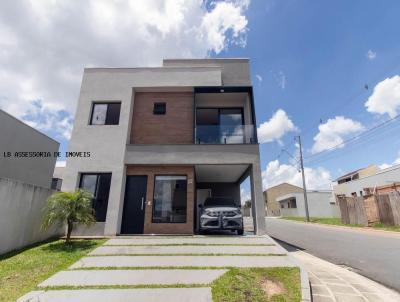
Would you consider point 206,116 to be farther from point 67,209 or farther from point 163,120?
point 67,209

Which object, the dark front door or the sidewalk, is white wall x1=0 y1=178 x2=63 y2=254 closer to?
the dark front door

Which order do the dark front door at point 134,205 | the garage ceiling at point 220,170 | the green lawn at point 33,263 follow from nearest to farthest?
the green lawn at point 33,263
the dark front door at point 134,205
the garage ceiling at point 220,170

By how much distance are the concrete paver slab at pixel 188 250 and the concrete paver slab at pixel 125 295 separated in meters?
2.35

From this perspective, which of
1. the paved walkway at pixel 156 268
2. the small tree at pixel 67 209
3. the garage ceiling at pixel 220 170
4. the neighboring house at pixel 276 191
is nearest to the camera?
the paved walkway at pixel 156 268

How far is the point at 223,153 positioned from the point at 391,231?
1174cm

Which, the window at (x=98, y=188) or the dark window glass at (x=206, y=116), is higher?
the dark window glass at (x=206, y=116)

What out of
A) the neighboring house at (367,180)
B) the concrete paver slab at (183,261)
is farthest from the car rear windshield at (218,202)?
the neighboring house at (367,180)

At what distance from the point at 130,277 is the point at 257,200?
616 centimetres

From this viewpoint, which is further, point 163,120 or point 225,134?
point 163,120

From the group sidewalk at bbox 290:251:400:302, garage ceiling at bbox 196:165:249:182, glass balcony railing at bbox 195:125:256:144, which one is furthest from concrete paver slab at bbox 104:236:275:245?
glass balcony railing at bbox 195:125:256:144

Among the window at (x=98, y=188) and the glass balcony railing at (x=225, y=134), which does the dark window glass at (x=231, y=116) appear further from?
the window at (x=98, y=188)

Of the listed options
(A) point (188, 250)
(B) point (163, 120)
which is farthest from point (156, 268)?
(B) point (163, 120)

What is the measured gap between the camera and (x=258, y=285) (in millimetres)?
4398

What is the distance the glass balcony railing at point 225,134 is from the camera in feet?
34.0
